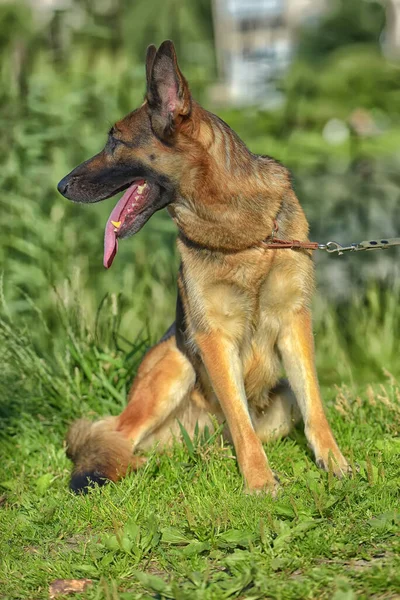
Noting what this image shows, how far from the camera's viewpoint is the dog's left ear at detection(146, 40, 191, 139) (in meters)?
4.10

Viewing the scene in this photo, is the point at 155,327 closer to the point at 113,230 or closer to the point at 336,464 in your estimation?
the point at 113,230

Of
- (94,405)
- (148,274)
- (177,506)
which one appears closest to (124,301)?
(148,274)

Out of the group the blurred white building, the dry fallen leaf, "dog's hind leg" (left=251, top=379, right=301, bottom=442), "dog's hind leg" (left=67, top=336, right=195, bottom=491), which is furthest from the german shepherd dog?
the blurred white building

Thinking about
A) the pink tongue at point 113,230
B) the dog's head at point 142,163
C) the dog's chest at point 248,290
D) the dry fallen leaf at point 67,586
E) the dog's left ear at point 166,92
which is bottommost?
the dry fallen leaf at point 67,586

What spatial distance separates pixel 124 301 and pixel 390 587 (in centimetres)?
413

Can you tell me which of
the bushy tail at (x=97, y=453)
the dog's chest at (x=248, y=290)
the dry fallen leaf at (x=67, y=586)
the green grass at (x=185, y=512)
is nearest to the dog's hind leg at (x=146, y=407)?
the bushy tail at (x=97, y=453)

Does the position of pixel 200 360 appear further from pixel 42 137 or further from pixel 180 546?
pixel 42 137

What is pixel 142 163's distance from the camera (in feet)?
14.5

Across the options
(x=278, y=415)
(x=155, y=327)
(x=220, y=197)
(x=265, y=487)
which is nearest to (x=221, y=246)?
(x=220, y=197)

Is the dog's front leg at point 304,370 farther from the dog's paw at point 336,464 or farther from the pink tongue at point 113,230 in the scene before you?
the pink tongue at point 113,230

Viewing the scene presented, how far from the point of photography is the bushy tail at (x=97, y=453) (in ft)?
14.8

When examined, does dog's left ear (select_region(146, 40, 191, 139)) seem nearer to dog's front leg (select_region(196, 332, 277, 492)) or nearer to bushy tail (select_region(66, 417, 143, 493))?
dog's front leg (select_region(196, 332, 277, 492))

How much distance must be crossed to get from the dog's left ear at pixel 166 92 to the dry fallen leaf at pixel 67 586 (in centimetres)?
215

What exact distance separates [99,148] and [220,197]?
291 centimetres
